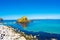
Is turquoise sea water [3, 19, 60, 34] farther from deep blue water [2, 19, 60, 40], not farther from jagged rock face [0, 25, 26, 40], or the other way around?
jagged rock face [0, 25, 26, 40]

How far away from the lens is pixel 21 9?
2.21 m

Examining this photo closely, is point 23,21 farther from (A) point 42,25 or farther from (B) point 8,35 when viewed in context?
(B) point 8,35

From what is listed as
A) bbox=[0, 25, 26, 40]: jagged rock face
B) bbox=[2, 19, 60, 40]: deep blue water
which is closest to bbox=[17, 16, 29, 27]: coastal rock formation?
bbox=[2, 19, 60, 40]: deep blue water

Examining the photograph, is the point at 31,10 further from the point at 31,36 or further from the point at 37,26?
the point at 31,36

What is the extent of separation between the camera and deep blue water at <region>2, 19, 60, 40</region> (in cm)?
213

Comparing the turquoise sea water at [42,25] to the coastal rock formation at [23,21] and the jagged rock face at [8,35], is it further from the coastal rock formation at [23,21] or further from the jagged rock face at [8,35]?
the jagged rock face at [8,35]

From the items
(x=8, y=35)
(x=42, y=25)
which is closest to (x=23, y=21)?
(x=42, y=25)

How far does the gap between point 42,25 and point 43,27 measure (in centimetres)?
4

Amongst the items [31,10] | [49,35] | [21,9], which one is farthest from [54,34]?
[21,9]

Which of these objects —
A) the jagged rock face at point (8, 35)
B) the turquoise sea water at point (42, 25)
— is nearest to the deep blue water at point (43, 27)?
the turquoise sea water at point (42, 25)

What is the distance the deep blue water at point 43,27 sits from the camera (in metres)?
2.13

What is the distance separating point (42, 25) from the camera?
2.20m

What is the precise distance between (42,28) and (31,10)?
34 centimetres

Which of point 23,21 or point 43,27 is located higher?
point 23,21
